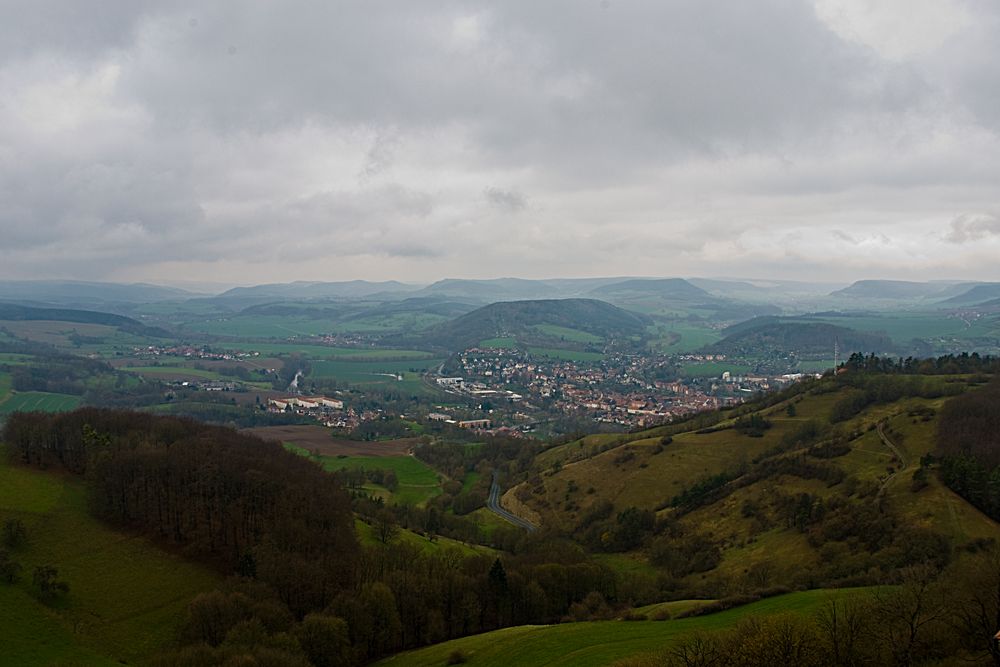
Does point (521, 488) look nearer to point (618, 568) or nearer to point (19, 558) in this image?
point (618, 568)

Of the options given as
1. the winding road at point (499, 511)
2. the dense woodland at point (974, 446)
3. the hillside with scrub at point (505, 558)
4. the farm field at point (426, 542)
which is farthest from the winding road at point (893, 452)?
the winding road at point (499, 511)

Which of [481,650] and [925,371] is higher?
[925,371]

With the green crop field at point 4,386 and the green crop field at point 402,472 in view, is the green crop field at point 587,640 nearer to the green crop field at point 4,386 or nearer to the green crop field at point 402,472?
the green crop field at point 402,472

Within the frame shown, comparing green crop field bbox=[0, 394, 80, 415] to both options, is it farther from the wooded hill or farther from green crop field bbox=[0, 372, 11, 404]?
the wooded hill

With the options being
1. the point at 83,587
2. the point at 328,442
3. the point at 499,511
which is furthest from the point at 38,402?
the point at 83,587

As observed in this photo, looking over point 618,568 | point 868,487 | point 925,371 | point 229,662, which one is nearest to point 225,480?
point 229,662

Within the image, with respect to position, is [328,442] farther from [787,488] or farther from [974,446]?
[974,446]
